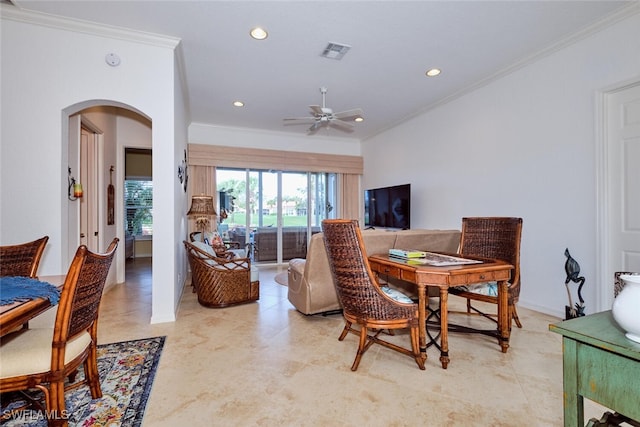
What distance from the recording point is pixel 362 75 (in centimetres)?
392

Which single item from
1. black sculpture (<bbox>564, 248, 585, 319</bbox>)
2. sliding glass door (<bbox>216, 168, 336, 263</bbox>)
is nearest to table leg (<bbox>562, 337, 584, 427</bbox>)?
black sculpture (<bbox>564, 248, 585, 319</bbox>)

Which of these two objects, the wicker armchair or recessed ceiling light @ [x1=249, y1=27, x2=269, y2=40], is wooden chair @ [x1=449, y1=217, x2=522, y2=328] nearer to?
the wicker armchair

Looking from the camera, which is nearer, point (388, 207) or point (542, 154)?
point (542, 154)

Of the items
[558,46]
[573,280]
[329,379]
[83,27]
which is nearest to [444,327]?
[329,379]

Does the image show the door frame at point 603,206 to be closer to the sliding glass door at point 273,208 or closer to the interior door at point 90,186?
the sliding glass door at point 273,208

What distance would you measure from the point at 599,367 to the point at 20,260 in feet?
9.72

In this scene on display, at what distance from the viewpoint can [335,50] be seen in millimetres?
3289

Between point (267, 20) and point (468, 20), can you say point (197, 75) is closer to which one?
point (267, 20)

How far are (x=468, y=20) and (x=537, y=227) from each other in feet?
7.55

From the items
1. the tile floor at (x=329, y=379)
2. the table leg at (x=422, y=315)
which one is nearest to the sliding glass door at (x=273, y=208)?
the tile floor at (x=329, y=379)

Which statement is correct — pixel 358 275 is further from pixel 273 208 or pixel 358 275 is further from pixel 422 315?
pixel 273 208

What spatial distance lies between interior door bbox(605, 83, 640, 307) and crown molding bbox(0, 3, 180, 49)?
430cm

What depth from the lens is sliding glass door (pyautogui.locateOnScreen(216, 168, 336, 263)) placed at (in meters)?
6.38

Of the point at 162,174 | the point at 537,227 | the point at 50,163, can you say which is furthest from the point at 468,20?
the point at 50,163
